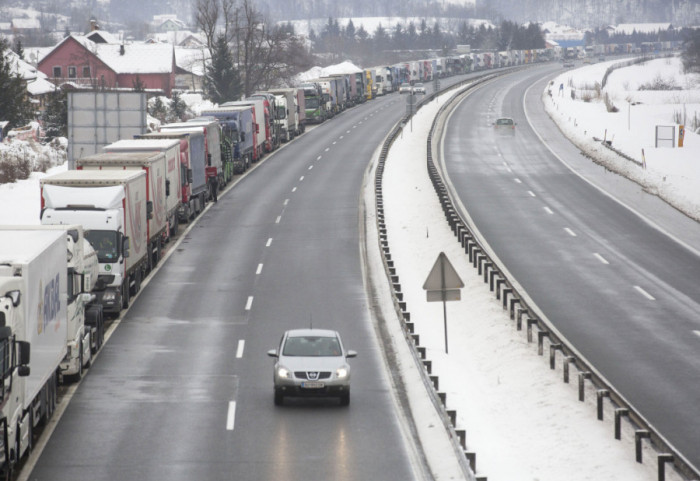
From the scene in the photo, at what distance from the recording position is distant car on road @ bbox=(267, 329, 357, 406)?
21.3m

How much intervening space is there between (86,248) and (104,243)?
2474 mm

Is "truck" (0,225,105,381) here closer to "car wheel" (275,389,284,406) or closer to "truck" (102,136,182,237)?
"car wheel" (275,389,284,406)

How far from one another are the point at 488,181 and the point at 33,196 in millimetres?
23421

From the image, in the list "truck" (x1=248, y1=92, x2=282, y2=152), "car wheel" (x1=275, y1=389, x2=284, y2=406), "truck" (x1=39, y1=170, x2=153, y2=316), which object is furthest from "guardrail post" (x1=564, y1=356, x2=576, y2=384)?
"truck" (x1=248, y1=92, x2=282, y2=152)

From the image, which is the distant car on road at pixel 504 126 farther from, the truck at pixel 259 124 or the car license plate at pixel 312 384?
the car license plate at pixel 312 384

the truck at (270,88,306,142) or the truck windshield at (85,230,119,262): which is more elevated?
the truck at (270,88,306,142)

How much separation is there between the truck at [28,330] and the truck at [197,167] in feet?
85.1

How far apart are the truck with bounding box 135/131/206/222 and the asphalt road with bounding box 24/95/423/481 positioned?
49.5 inches

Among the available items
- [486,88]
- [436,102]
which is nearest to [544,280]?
[436,102]

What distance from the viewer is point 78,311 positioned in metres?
23.5

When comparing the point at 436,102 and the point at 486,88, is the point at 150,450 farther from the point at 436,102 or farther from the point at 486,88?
the point at 486,88

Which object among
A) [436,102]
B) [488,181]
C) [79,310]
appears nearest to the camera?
[79,310]

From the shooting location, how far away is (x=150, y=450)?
62.3 ft

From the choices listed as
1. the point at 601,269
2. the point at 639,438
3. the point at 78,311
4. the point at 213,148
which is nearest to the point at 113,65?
the point at 213,148
